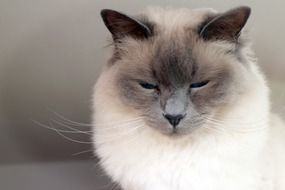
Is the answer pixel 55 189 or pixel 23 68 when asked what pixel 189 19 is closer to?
pixel 23 68

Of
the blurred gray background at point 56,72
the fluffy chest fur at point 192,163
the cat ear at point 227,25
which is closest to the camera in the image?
the cat ear at point 227,25

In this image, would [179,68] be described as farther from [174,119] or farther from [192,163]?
[192,163]

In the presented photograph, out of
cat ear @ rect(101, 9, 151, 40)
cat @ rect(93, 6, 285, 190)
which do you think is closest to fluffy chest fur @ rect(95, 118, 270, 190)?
cat @ rect(93, 6, 285, 190)

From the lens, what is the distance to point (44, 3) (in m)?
1.64

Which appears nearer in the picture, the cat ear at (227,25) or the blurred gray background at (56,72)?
the cat ear at (227,25)

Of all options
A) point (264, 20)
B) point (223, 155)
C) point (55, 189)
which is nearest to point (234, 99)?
point (223, 155)

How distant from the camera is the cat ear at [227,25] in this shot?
1.31 metres

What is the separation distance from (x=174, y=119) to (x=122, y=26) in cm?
28

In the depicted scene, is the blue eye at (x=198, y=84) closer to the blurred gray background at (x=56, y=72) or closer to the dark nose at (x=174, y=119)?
the dark nose at (x=174, y=119)

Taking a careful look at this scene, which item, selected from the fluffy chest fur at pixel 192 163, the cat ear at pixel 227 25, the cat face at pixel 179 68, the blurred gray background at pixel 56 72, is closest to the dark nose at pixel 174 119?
the cat face at pixel 179 68

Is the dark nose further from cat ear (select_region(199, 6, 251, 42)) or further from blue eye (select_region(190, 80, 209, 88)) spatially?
cat ear (select_region(199, 6, 251, 42))

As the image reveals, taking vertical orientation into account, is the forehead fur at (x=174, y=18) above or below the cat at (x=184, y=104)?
above

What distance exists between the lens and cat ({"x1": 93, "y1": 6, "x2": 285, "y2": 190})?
1.36 metres

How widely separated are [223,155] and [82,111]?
0.75m
